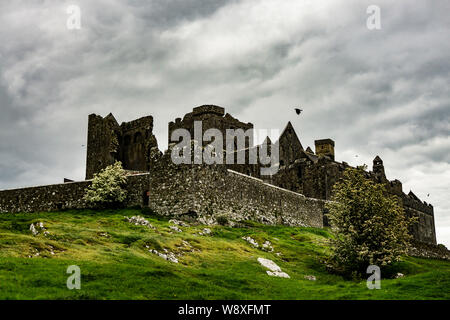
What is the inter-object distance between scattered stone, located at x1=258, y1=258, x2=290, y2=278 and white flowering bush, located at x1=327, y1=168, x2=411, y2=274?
544cm

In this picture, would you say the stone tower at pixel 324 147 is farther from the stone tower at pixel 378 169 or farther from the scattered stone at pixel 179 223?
the scattered stone at pixel 179 223

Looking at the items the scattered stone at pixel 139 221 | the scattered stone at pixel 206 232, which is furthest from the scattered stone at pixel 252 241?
the scattered stone at pixel 139 221

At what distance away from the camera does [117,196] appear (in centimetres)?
5250

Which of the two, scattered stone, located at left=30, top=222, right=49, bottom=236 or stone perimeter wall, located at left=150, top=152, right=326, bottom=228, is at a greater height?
stone perimeter wall, located at left=150, top=152, right=326, bottom=228

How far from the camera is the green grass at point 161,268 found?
23.1 m

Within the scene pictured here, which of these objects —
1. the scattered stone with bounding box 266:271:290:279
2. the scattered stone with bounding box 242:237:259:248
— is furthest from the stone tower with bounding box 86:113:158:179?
the scattered stone with bounding box 266:271:290:279

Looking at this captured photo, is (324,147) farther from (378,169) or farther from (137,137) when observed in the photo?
(137,137)

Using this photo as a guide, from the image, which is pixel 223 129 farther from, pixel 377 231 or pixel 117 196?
pixel 377 231

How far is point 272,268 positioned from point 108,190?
23.6 m

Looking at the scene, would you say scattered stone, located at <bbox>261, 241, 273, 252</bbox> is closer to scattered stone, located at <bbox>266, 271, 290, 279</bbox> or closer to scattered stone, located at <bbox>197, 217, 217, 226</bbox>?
scattered stone, located at <bbox>197, 217, 217, 226</bbox>

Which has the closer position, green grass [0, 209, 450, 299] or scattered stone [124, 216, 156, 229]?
green grass [0, 209, 450, 299]

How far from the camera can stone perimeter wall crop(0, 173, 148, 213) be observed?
52344 millimetres
